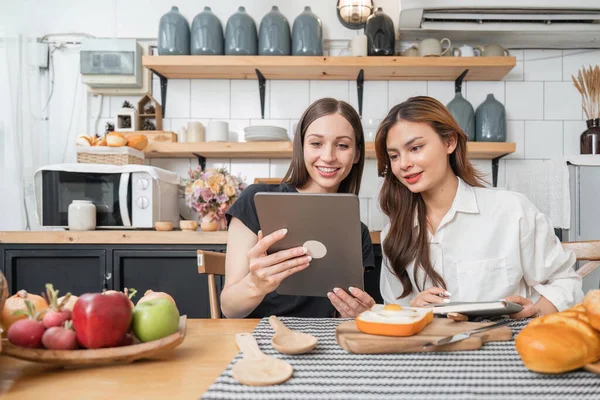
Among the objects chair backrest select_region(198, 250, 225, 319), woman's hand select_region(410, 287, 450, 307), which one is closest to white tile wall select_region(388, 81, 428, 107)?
chair backrest select_region(198, 250, 225, 319)

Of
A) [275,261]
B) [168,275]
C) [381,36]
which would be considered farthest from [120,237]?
[381,36]

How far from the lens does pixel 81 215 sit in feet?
7.28

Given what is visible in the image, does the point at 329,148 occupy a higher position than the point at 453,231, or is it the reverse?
the point at 329,148

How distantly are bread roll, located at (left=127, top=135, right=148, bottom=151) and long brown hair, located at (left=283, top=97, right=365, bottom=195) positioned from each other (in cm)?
130

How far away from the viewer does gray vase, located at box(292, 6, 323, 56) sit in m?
2.57

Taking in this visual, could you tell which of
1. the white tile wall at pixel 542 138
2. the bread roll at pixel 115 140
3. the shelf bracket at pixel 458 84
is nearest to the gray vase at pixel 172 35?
the bread roll at pixel 115 140

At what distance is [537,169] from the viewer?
2.48 meters

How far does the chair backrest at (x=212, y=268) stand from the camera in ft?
4.33

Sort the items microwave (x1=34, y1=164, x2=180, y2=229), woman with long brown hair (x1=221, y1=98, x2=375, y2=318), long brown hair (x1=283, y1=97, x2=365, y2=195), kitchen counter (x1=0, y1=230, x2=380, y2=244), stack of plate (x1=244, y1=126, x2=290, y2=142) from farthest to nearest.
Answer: stack of plate (x1=244, y1=126, x2=290, y2=142), microwave (x1=34, y1=164, x2=180, y2=229), kitchen counter (x1=0, y1=230, x2=380, y2=244), long brown hair (x1=283, y1=97, x2=365, y2=195), woman with long brown hair (x1=221, y1=98, x2=375, y2=318)

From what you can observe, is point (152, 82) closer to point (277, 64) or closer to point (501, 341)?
point (277, 64)

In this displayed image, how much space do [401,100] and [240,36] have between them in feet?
3.38

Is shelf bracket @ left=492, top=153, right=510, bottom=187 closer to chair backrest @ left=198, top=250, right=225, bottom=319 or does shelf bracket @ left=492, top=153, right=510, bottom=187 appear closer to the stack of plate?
the stack of plate

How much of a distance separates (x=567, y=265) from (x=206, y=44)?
6.88 ft

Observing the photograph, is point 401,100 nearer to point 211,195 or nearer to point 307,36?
point 307,36
